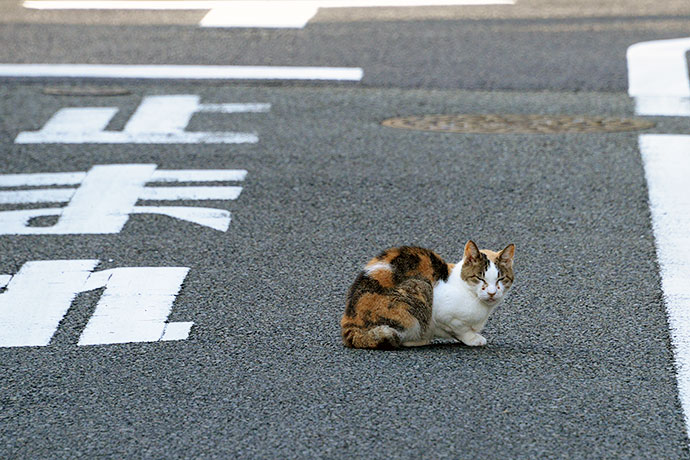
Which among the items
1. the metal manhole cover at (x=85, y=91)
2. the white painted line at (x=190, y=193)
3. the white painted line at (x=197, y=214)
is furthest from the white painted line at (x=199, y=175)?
the metal manhole cover at (x=85, y=91)

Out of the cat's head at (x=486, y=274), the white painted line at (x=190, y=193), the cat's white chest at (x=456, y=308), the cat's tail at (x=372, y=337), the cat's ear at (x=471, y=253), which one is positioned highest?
the white painted line at (x=190, y=193)

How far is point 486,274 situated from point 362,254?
197cm

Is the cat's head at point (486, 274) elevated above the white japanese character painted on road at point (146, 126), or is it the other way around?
the white japanese character painted on road at point (146, 126)

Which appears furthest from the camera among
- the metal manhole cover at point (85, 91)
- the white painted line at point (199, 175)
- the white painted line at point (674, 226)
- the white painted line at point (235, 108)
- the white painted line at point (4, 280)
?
the metal manhole cover at point (85, 91)

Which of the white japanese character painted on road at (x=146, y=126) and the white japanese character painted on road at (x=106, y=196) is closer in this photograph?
the white japanese character painted on road at (x=106, y=196)

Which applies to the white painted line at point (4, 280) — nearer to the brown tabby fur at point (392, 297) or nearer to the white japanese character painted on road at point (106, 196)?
the white japanese character painted on road at point (106, 196)

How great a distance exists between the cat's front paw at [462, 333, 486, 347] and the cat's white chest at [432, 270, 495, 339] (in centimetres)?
6

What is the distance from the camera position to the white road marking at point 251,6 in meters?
14.8

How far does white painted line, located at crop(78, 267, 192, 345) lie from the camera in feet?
19.5

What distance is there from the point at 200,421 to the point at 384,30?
9.88 metres

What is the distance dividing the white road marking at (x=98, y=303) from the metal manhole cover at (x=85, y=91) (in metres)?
4.92

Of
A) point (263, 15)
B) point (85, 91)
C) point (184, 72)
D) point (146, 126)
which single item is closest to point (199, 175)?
point (146, 126)

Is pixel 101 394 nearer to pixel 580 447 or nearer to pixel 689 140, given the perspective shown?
pixel 580 447

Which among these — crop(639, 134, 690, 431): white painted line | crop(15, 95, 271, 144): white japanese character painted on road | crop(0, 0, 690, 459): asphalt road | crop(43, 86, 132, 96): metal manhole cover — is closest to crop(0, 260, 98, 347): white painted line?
crop(0, 0, 690, 459): asphalt road
